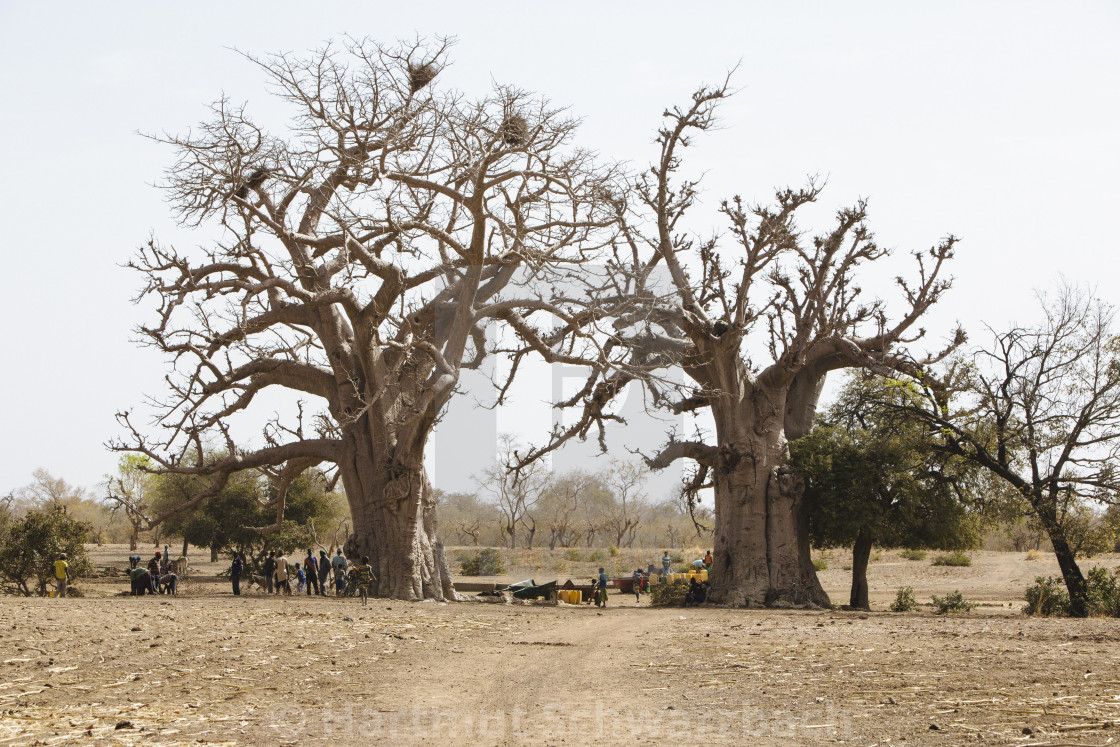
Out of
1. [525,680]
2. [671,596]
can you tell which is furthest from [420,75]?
[671,596]

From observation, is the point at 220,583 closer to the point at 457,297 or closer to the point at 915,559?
the point at 457,297

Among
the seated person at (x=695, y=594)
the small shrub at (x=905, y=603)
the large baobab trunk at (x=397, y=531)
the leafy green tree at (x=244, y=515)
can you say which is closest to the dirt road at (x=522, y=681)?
the large baobab trunk at (x=397, y=531)

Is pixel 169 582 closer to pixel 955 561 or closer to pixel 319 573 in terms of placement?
pixel 319 573

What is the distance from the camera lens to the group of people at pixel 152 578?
58.6 ft

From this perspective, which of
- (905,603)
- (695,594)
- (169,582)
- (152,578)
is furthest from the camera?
(695,594)

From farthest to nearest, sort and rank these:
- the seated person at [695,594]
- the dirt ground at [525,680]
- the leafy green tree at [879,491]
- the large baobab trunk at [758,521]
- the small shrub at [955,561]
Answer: the small shrub at [955,561] < the seated person at [695,594] < the leafy green tree at [879,491] < the large baobab trunk at [758,521] < the dirt ground at [525,680]

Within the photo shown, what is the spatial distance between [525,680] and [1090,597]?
40.8 feet

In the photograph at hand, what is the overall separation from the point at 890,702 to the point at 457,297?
12.1m

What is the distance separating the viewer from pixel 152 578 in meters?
19.3

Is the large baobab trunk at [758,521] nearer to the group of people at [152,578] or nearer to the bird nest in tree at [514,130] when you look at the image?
the bird nest in tree at [514,130]

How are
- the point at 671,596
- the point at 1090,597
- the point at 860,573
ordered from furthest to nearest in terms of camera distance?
the point at 860,573 → the point at 671,596 → the point at 1090,597

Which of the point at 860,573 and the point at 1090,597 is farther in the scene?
the point at 860,573

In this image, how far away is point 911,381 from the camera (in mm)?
16875

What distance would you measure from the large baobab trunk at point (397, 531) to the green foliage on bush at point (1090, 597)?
10878mm
